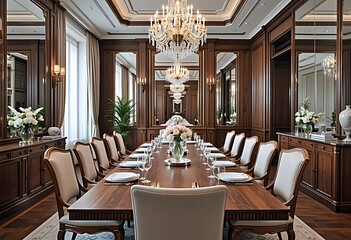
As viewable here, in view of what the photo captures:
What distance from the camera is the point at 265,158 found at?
3.43m

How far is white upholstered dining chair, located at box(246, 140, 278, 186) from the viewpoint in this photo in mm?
3287

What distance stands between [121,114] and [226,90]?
10.2 ft

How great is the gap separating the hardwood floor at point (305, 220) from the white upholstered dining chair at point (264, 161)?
85 centimetres

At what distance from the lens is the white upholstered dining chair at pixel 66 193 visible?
7.06 ft

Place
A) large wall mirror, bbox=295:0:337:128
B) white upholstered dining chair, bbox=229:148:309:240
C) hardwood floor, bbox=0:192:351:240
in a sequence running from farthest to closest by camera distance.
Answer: large wall mirror, bbox=295:0:337:128
hardwood floor, bbox=0:192:351:240
white upholstered dining chair, bbox=229:148:309:240

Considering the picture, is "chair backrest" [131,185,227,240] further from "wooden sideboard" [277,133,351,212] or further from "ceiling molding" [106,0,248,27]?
"ceiling molding" [106,0,248,27]

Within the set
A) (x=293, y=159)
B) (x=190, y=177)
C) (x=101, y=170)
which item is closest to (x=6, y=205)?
(x=101, y=170)

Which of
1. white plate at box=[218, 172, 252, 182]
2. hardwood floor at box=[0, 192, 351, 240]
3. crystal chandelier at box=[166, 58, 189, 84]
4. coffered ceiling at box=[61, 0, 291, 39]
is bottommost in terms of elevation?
hardwood floor at box=[0, 192, 351, 240]

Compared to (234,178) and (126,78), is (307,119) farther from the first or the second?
(126,78)

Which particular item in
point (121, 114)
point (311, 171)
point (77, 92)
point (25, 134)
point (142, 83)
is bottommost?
point (311, 171)

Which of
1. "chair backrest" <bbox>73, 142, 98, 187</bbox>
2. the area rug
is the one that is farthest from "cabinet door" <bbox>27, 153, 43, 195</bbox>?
"chair backrest" <bbox>73, 142, 98, 187</bbox>

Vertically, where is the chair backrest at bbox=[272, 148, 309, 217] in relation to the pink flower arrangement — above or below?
below

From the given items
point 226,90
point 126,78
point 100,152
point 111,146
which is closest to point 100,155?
point 100,152

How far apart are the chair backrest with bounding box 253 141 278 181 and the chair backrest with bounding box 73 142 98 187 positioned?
191 centimetres
